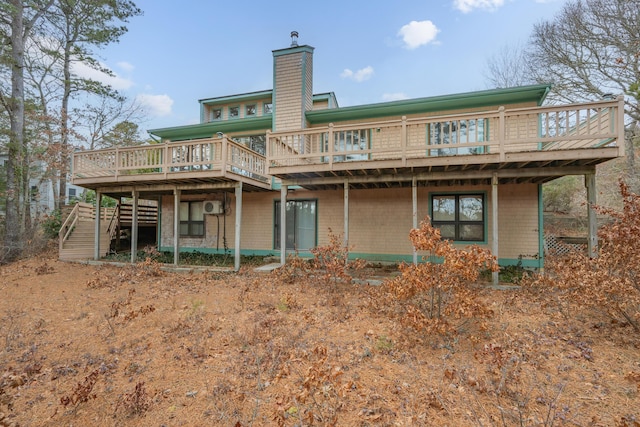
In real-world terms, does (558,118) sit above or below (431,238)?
above

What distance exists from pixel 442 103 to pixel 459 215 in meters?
3.67

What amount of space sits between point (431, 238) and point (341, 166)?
13.7ft

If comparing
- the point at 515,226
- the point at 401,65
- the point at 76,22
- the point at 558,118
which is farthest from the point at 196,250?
the point at 401,65

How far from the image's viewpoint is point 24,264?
1094 cm

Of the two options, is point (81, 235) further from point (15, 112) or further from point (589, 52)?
point (589, 52)

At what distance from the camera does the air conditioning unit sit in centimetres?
1229

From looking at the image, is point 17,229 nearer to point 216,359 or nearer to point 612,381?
point 216,359

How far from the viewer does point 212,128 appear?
12.6 metres

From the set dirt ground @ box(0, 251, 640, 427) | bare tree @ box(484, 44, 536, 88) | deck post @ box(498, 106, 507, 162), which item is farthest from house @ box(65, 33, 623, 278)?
bare tree @ box(484, 44, 536, 88)

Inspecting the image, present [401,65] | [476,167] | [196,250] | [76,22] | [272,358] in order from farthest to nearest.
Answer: [401,65] < [76,22] < [196,250] < [476,167] < [272,358]

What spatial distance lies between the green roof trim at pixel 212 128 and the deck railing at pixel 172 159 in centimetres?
174

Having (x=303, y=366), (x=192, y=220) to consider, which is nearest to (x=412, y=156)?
(x=303, y=366)

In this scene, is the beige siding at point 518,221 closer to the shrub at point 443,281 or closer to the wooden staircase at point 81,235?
the shrub at point 443,281

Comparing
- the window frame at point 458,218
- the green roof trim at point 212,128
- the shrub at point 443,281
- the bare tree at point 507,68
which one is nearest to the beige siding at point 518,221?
the window frame at point 458,218
